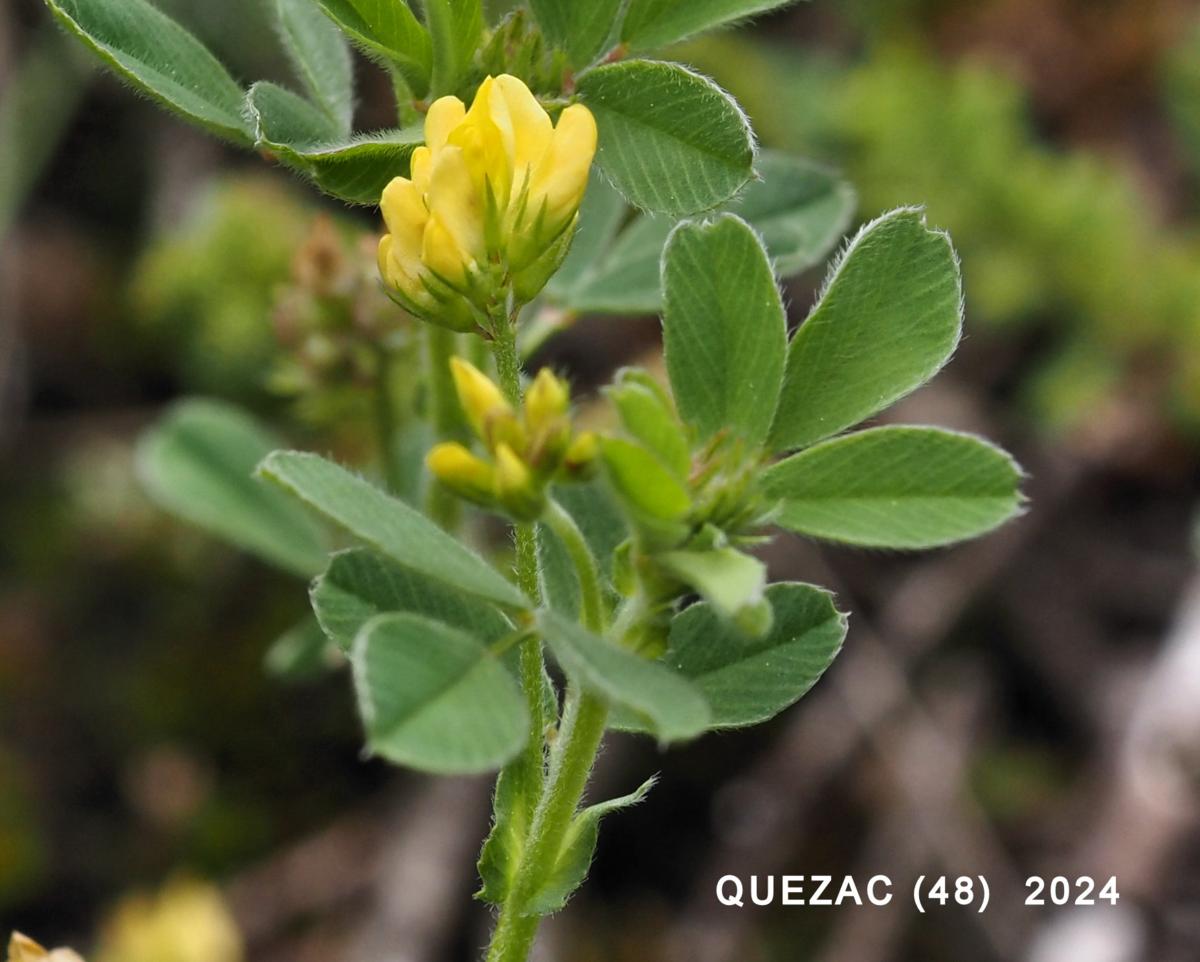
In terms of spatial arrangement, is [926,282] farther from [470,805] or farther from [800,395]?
[470,805]

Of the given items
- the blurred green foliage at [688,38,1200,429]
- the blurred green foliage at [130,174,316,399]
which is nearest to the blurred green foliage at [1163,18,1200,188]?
the blurred green foliage at [688,38,1200,429]

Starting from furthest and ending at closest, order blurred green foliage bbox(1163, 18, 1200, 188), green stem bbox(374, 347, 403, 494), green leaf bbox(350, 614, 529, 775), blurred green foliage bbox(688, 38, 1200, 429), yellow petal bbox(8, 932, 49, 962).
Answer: blurred green foliage bbox(1163, 18, 1200, 188)
blurred green foliage bbox(688, 38, 1200, 429)
green stem bbox(374, 347, 403, 494)
yellow petal bbox(8, 932, 49, 962)
green leaf bbox(350, 614, 529, 775)

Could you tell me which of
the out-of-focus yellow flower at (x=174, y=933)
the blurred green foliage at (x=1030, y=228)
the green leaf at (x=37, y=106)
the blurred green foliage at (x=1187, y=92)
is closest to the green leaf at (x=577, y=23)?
the out-of-focus yellow flower at (x=174, y=933)

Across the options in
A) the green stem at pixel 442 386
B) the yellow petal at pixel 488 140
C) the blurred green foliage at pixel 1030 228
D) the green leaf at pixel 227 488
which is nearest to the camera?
the yellow petal at pixel 488 140

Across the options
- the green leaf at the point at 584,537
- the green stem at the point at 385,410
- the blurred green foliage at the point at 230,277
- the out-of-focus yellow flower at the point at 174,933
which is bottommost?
the out-of-focus yellow flower at the point at 174,933

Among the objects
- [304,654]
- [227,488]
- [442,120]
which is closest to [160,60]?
[442,120]

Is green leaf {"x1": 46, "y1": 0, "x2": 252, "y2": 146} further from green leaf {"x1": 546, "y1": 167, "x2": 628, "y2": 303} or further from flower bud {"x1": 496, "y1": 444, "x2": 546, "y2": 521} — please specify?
green leaf {"x1": 546, "y1": 167, "x2": 628, "y2": 303}

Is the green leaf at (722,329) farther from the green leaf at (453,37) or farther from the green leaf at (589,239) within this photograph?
the green leaf at (589,239)
